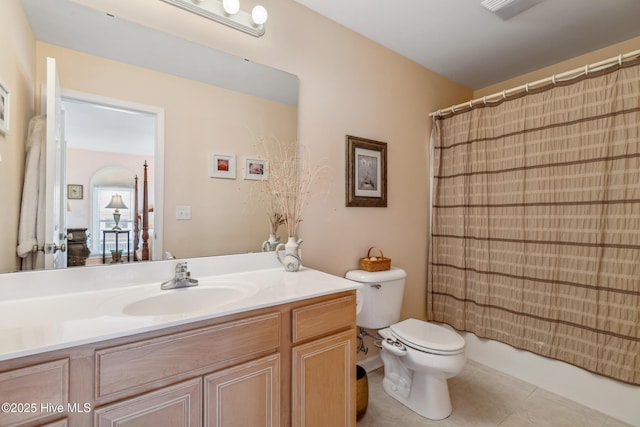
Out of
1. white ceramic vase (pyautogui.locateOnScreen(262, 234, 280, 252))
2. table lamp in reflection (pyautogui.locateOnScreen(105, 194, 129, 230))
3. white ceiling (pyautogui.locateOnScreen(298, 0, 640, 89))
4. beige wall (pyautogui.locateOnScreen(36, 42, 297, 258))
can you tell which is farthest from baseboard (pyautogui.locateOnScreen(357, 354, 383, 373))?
white ceiling (pyautogui.locateOnScreen(298, 0, 640, 89))

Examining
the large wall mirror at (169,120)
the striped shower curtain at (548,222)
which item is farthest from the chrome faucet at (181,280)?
the striped shower curtain at (548,222)

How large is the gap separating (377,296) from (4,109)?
6.24 ft

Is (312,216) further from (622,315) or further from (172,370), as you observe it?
(622,315)

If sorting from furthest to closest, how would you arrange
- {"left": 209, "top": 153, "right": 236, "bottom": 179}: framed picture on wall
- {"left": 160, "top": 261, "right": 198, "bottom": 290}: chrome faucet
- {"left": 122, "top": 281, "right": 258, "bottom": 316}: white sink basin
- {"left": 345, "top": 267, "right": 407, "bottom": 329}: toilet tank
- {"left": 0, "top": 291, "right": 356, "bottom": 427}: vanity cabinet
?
{"left": 345, "top": 267, "right": 407, "bottom": 329}: toilet tank
{"left": 209, "top": 153, "right": 236, "bottom": 179}: framed picture on wall
{"left": 160, "top": 261, "right": 198, "bottom": 290}: chrome faucet
{"left": 122, "top": 281, "right": 258, "bottom": 316}: white sink basin
{"left": 0, "top": 291, "right": 356, "bottom": 427}: vanity cabinet

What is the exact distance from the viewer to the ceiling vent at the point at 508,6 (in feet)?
5.14

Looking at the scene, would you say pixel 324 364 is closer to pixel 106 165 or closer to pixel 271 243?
pixel 271 243

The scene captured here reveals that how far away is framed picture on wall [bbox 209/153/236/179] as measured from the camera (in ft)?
4.70

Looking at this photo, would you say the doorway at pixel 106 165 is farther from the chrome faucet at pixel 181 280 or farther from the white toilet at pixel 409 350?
the white toilet at pixel 409 350

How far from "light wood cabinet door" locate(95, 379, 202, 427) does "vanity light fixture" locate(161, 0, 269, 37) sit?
1.50m

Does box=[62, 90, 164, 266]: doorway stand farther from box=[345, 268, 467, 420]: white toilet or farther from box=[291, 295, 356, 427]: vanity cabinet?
box=[345, 268, 467, 420]: white toilet

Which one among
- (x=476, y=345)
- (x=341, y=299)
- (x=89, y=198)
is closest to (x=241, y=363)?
(x=341, y=299)

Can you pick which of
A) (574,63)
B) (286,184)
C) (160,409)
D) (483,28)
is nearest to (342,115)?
(286,184)

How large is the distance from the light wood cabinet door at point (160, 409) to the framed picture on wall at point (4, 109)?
98 centimetres

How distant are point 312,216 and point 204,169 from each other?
665 mm
